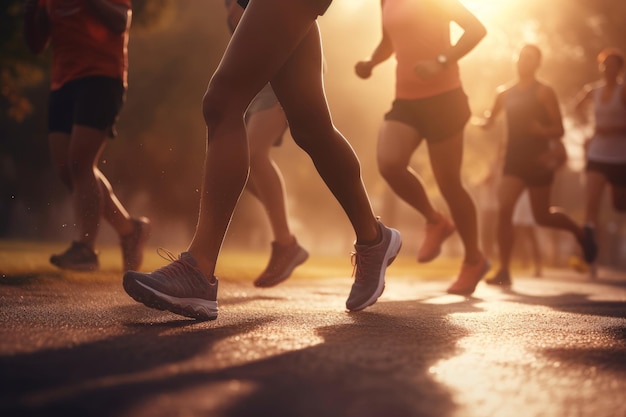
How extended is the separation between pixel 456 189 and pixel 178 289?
2690mm

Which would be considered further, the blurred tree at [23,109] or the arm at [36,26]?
the blurred tree at [23,109]

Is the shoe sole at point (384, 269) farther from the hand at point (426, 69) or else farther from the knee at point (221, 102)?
the hand at point (426, 69)

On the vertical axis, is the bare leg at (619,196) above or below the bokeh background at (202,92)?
below

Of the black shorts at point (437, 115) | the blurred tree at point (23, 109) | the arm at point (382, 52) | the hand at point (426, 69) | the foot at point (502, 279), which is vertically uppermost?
the blurred tree at point (23, 109)

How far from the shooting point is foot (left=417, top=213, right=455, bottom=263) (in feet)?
17.2

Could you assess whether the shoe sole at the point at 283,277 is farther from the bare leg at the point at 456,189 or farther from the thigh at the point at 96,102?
the thigh at the point at 96,102

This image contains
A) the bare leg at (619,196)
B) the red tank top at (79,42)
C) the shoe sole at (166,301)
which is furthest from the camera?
the bare leg at (619,196)

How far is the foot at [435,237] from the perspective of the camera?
17.2 feet

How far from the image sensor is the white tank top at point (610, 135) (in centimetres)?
789

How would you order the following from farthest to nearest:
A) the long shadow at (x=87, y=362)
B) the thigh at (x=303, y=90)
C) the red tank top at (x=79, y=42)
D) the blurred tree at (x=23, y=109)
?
the blurred tree at (x=23, y=109) < the red tank top at (x=79, y=42) < the thigh at (x=303, y=90) < the long shadow at (x=87, y=362)

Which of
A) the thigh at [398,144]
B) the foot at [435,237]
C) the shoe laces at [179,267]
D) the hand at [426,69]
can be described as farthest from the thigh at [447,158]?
the shoe laces at [179,267]

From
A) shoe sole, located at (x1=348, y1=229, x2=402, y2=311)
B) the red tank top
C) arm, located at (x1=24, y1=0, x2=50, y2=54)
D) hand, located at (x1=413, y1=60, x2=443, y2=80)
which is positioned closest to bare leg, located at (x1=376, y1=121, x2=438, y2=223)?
hand, located at (x1=413, y1=60, x2=443, y2=80)

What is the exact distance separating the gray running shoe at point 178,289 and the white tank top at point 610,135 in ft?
20.4

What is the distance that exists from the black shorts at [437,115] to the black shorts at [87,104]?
1855mm
